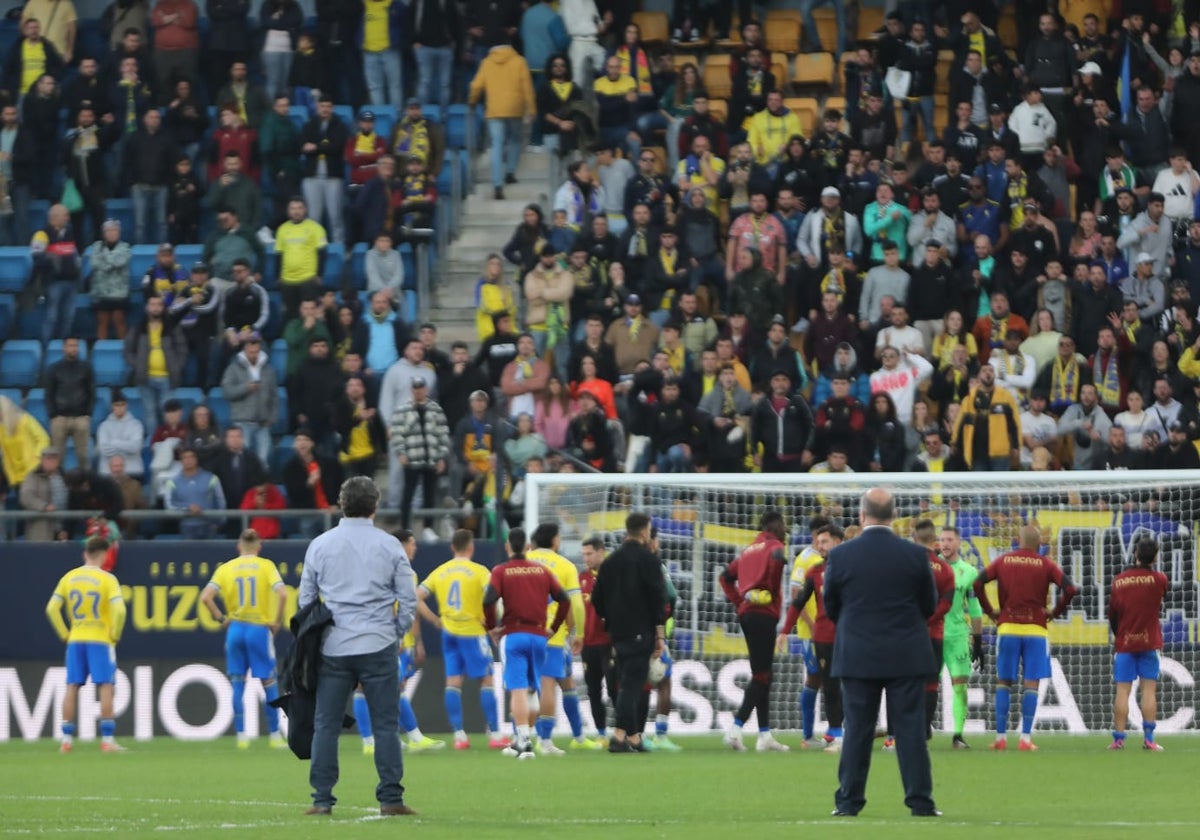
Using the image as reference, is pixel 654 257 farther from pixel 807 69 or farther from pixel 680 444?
pixel 807 69

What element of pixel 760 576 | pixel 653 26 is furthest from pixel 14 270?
pixel 760 576

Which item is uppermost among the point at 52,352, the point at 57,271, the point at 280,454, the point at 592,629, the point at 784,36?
the point at 784,36

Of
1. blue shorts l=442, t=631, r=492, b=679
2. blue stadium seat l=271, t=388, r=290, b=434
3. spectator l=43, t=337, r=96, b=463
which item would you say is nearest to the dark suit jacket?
blue shorts l=442, t=631, r=492, b=679

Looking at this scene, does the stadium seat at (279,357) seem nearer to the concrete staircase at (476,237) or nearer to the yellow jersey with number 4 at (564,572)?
the concrete staircase at (476,237)

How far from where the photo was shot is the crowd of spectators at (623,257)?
24.0 m

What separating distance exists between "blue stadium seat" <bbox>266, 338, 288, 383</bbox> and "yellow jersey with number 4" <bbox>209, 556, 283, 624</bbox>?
5.46 meters

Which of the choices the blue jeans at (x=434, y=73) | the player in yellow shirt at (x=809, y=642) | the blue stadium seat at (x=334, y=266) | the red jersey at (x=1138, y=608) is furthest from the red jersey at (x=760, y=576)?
the blue jeans at (x=434, y=73)

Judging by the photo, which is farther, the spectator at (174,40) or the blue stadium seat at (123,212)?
the spectator at (174,40)

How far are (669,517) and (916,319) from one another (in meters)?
4.72

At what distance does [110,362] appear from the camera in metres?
26.9

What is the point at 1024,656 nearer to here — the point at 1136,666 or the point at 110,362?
the point at 1136,666

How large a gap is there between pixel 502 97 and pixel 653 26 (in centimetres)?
361

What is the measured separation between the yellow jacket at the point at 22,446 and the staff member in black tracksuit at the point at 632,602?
8.30 meters

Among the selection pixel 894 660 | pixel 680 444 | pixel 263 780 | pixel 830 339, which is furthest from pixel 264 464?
pixel 894 660
